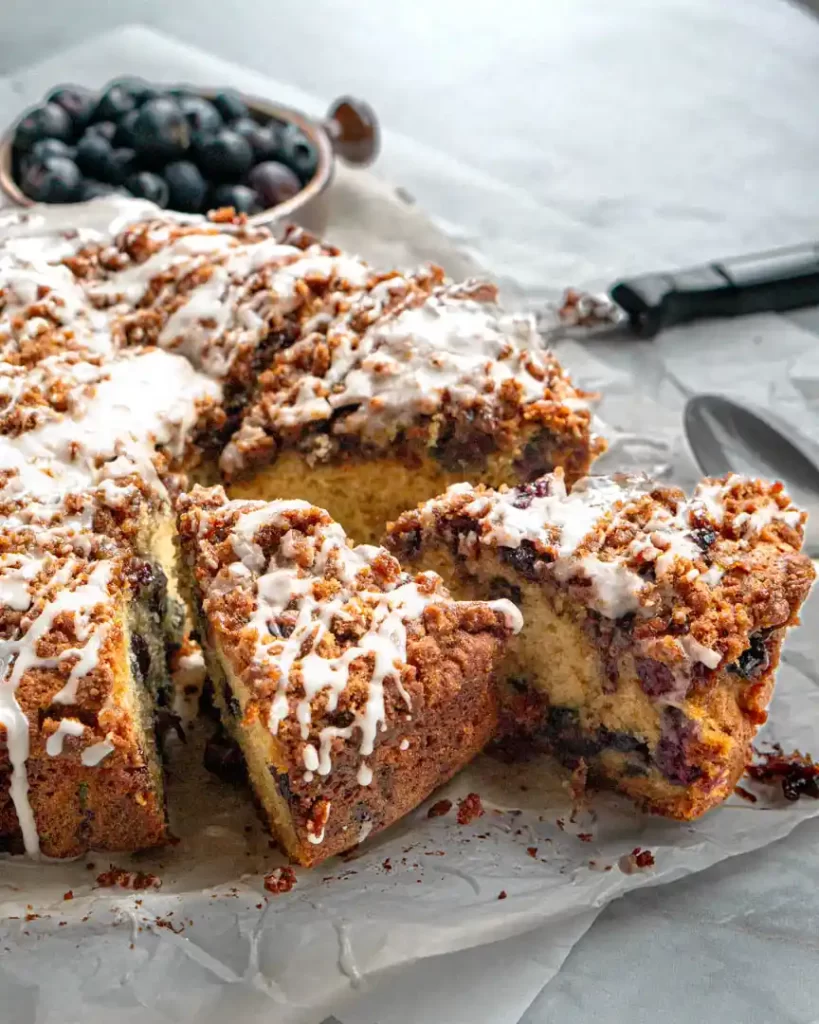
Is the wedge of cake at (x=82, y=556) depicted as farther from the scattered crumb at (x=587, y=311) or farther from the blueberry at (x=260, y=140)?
the scattered crumb at (x=587, y=311)

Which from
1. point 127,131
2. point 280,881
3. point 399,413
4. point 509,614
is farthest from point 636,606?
point 127,131

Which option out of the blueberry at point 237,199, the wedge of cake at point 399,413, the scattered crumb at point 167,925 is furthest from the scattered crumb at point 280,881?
the blueberry at point 237,199

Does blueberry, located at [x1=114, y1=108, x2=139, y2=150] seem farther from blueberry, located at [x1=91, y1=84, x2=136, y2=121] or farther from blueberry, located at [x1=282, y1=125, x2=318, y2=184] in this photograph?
blueberry, located at [x1=282, y1=125, x2=318, y2=184]

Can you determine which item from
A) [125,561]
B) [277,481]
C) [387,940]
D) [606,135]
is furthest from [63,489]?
[606,135]

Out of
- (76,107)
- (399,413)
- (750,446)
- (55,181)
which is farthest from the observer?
(76,107)

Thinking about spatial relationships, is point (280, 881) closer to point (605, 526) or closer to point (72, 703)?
point (72, 703)

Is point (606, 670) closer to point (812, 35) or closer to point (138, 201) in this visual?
point (138, 201)
